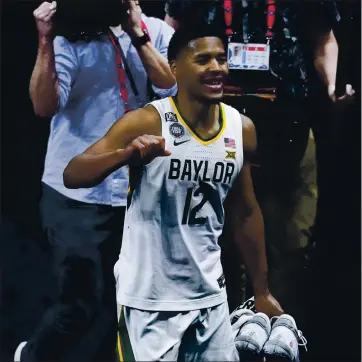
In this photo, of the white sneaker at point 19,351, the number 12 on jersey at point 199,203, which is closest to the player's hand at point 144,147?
the number 12 on jersey at point 199,203

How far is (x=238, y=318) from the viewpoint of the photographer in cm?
269

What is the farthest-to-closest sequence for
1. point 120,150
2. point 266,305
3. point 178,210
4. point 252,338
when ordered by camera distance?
1. point 266,305
2. point 252,338
3. point 178,210
4. point 120,150

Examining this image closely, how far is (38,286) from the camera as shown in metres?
2.72

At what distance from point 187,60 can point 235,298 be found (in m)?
1.09

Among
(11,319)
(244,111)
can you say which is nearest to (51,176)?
(11,319)

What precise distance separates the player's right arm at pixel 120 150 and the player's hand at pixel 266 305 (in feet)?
2.71

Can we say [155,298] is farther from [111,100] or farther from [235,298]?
[111,100]

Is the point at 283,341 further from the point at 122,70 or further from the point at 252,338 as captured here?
the point at 122,70

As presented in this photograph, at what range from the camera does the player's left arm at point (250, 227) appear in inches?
101

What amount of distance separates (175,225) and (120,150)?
0.38m

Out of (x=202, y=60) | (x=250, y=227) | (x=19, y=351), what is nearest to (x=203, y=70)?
(x=202, y=60)

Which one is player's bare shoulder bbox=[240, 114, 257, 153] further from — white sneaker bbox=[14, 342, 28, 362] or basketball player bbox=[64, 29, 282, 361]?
white sneaker bbox=[14, 342, 28, 362]

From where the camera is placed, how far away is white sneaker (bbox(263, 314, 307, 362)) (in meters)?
2.56

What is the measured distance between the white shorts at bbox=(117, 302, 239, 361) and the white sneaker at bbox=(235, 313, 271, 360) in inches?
7.4
